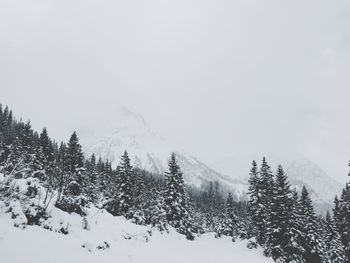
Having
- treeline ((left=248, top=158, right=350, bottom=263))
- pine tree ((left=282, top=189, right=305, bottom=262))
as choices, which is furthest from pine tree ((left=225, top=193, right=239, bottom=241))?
pine tree ((left=282, top=189, right=305, bottom=262))

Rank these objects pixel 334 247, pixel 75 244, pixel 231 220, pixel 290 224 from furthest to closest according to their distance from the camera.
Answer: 1. pixel 231 220
2. pixel 334 247
3. pixel 290 224
4. pixel 75 244

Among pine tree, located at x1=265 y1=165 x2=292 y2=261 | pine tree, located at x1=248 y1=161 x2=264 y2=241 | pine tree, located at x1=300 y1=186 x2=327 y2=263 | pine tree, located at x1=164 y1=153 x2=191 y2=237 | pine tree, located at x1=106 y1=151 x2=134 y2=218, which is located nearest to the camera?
pine tree, located at x1=265 y1=165 x2=292 y2=261

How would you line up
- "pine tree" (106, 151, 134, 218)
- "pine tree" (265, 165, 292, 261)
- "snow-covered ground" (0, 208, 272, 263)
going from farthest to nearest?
"pine tree" (106, 151, 134, 218), "pine tree" (265, 165, 292, 261), "snow-covered ground" (0, 208, 272, 263)

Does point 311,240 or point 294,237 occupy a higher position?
point 311,240

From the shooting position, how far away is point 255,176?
54.4 metres

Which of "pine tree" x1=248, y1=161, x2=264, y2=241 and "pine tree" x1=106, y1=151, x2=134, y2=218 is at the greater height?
"pine tree" x1=248, y1=161, x2=264, y2=241

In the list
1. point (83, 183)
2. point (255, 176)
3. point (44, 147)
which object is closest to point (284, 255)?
point (255, 176)

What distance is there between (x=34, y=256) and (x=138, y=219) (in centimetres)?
3167

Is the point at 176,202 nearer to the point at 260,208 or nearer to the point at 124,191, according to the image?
the point at 124,191

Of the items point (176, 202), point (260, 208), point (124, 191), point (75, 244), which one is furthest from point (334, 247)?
point (75, 244)

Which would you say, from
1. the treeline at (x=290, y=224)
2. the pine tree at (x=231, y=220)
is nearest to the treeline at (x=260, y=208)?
the treeline at (x=290, y=224)

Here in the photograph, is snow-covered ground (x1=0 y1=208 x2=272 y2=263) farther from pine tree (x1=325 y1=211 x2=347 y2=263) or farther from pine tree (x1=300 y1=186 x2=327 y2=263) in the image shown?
pine tree (x1=325 y1=211 x2=347 y2=263)

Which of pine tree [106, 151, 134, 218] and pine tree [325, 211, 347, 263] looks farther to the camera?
pine tree [106, 151, 134, 218]

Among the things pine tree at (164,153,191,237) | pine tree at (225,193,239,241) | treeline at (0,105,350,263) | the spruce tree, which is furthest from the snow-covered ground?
pine tree at (225,193,239,241)
